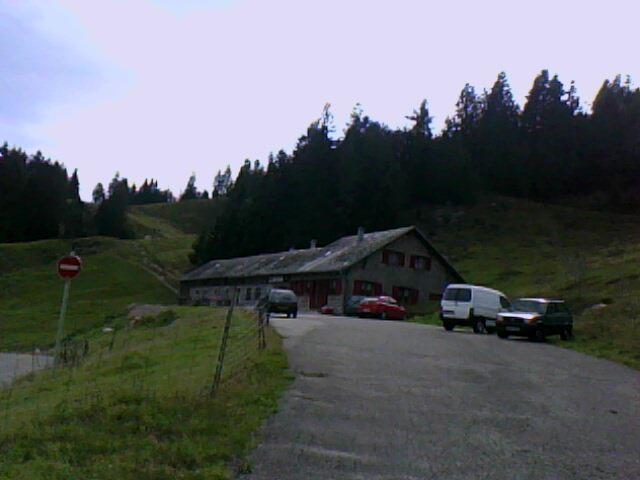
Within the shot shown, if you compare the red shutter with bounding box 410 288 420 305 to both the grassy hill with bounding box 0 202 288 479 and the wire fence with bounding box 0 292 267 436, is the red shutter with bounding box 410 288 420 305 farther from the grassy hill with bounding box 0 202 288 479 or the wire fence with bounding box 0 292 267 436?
the wire fence with bounding box 0 292 267 436

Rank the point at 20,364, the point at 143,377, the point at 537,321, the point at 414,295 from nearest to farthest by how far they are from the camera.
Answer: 1. the point at 143,377
2. the point at 537,321
3. the point at 20,364
4. the point at 414,295

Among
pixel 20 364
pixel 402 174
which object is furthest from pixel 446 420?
pixel 402 174

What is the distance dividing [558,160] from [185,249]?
5470 cm

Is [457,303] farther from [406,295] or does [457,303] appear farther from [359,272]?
[406,295]

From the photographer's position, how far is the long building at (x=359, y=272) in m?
61.6

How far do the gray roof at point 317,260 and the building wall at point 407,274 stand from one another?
2.27 feet

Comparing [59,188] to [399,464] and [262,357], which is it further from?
[399,464]

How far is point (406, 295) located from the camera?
219 ft

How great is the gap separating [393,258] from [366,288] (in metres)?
4.06

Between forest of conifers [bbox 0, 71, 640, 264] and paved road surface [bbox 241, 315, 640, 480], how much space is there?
69723mm

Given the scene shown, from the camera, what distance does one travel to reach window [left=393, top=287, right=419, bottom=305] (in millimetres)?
65812

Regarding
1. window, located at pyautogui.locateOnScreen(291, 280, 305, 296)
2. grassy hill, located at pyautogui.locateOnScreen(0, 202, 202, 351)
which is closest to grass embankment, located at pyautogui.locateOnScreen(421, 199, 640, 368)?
window, located at pyautogui.locateOnScreen(291, 280, 305, 296)

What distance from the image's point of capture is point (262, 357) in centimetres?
1570

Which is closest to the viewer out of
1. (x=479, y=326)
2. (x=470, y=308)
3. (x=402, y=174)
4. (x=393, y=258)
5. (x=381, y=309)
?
(x=470, y=308)
